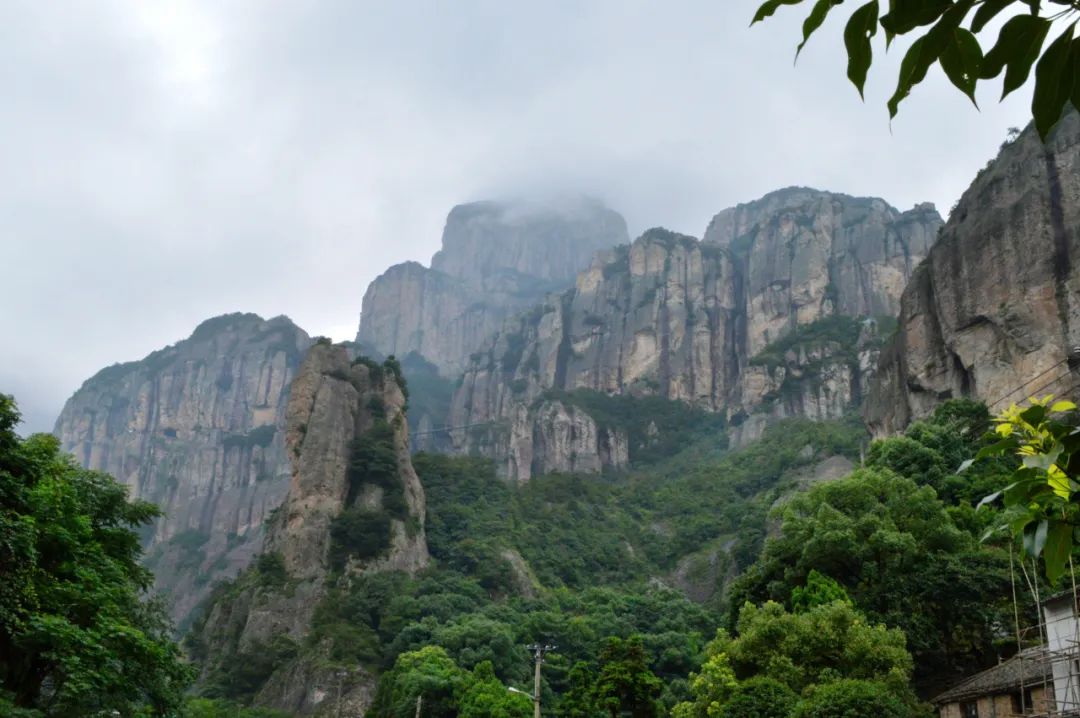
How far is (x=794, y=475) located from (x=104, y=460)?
139882 millimetres

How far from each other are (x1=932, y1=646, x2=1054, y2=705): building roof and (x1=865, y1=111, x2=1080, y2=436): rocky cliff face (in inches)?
969

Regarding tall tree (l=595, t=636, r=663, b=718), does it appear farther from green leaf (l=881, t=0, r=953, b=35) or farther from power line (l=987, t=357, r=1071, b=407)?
green leaf (l=881, t=0, r=953, b=35)

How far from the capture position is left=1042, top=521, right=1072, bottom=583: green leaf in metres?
2.91

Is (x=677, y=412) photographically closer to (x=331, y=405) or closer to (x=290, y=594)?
(x=331, y=405)

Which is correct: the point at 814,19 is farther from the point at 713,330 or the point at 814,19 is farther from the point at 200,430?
the point at 200,430

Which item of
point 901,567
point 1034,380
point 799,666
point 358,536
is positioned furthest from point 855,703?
point 358,536

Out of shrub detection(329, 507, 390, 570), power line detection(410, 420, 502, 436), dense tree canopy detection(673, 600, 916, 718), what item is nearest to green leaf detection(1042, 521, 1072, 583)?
dense tree canopy detection(673, 600, 916, 718)

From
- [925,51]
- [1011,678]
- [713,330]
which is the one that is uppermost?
[713,330]

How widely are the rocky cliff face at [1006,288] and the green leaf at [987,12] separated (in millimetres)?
48297

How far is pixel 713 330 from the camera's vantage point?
142125mm

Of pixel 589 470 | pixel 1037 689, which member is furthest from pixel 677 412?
pixel 1037 689

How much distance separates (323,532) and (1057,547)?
74737 millimetres

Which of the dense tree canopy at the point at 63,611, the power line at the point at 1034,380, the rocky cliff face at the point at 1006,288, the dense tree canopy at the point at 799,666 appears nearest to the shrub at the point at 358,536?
the rocky cliff face at the point at 1006,288

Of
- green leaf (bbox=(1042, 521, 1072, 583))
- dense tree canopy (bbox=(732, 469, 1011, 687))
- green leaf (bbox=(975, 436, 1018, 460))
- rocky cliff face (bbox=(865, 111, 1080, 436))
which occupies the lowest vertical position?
green leaf (bbox=(1042, 521, 1072, 583))
